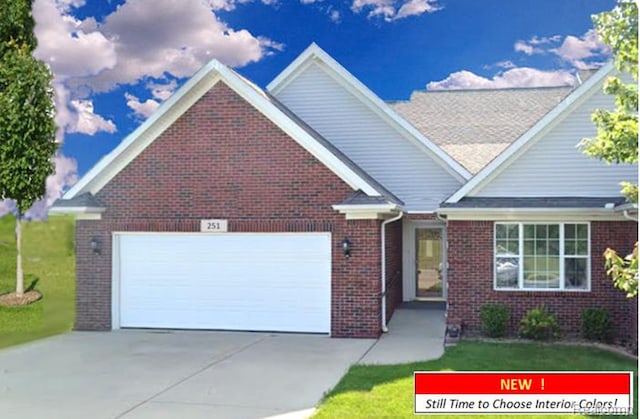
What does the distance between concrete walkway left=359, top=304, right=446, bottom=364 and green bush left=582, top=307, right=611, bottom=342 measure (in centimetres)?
297

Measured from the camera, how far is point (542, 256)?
42.1ft

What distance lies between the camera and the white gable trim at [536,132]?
12.6m

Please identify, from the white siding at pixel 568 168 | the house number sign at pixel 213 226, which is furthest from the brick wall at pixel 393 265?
the house number sign at pixel 213 226

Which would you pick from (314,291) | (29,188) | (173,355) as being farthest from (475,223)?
(29,188)

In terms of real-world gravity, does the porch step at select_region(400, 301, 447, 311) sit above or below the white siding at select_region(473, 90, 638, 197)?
below

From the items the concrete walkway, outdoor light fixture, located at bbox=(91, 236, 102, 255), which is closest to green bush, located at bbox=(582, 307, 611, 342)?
the concrete walkway

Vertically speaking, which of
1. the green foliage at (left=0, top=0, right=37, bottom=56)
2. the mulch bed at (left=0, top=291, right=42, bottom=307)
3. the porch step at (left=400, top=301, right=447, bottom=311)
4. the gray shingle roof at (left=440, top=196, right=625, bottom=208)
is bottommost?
the porch step at (left=400, top=301, right=447, bottom=311)

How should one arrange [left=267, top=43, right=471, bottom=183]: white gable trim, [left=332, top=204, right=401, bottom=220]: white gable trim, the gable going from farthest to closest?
[left=267, top=43, right=471, bottom=183]: white gable trim
the gable
[left=332, top=204, right=401, bottom=220]: white gable trim

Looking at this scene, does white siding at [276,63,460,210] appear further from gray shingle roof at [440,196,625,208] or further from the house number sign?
the house number sign

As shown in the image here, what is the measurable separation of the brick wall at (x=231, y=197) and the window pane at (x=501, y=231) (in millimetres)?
2635

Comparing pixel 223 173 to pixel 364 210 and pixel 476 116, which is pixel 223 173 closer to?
pixel 364 210

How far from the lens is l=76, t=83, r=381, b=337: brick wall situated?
12664mm

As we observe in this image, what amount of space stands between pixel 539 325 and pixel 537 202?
8.44 ft

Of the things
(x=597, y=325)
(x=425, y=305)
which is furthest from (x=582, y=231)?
(x=425, y=305)
